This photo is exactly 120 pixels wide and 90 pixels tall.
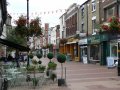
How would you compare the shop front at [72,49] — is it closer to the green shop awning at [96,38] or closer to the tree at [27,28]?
the green shop awning at [96,38]

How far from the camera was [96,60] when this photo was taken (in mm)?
42594

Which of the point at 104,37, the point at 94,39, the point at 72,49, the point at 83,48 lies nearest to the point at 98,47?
the point at 94,39

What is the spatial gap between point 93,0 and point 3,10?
27.5 m

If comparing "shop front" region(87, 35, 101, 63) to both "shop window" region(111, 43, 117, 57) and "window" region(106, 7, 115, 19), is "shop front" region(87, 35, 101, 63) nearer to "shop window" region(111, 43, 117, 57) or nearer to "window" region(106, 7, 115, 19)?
"window" region(106, 7, 115, 19)

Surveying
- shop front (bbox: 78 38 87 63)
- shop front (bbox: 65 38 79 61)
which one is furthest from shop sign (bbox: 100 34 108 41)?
shop front (bbox: 65 38 79 61)

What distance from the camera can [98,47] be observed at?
42750mm

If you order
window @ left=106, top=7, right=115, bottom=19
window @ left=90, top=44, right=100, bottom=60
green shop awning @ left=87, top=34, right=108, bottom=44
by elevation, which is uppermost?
window @ left=106, top=7, right=115, bottom=19

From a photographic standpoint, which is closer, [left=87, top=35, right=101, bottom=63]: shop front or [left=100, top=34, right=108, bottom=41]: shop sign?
[left=100, top=34, right=108, bottom=41]: shop sign

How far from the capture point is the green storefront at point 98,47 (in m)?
38.9

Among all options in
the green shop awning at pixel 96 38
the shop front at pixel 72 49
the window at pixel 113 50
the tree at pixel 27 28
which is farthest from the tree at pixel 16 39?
the shop front at pixel 72 49

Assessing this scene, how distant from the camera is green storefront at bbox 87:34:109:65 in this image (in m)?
38.9

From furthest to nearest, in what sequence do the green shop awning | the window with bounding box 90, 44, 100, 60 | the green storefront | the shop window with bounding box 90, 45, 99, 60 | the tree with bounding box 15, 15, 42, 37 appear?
the shop window with bounding box 90, 45, 99, 60 < the window with bounding box 90, 44, 100, 60 < the green storefront < the green shop awning < the tree with bounding box 15, 15, 42, 37

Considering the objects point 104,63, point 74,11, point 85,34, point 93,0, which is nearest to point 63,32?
point 74,11

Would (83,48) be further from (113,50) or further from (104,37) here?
(113,50)
